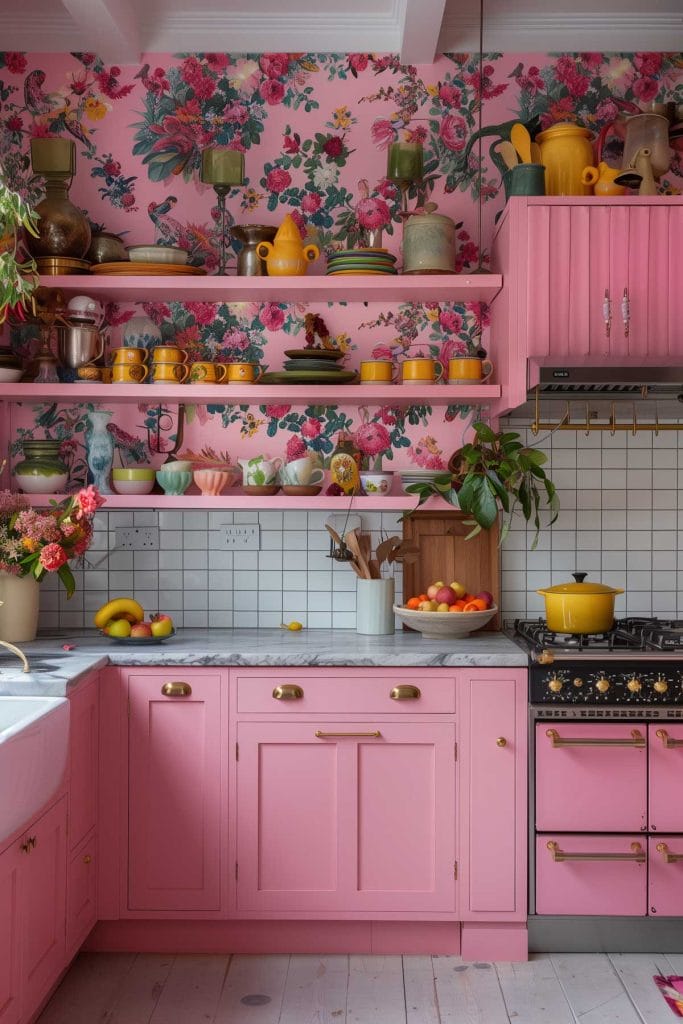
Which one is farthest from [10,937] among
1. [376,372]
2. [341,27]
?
[341,27]

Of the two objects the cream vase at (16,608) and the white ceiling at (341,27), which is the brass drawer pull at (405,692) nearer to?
the cream vase at (16,608)

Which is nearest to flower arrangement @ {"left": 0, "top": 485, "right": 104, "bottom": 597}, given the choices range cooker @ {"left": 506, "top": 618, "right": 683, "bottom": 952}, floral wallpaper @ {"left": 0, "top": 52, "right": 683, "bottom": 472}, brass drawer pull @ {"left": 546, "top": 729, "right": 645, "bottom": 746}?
floral wallpaper @ {"left": 0, "top": 52, "right": 683, "bottom": 472}

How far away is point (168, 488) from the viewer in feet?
11.3

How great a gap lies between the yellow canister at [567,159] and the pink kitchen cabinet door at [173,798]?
197cm

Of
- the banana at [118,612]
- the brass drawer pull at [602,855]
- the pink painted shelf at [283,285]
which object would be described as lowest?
the brass drawer pull at [602,855]

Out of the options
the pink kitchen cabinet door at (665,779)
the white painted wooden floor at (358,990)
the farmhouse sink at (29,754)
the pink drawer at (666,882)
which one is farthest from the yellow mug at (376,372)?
the white painted wooden floor at (358,990)

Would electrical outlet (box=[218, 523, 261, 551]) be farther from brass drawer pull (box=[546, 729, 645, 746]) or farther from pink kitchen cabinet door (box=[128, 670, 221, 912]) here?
brass drawer pull (box=[546, 729, 645, 746])

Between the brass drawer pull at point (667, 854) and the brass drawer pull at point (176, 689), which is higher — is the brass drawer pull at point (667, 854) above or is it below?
below

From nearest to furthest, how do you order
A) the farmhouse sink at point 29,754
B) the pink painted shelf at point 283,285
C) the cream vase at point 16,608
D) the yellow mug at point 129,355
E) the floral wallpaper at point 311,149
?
the farmhouse sink at point 29,754
the cream vase at point 16,608
the pink painted shelf at point 283,285
the yellow mug at point 129,355
the floral wallpaper at point 311,149

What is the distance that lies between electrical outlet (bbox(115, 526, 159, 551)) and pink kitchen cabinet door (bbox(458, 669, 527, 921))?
1.36m

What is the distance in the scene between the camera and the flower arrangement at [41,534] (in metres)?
3.00

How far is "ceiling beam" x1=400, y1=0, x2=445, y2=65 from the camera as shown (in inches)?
123

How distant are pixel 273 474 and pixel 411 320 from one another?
0.78m

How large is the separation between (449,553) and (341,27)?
1.92 metres
